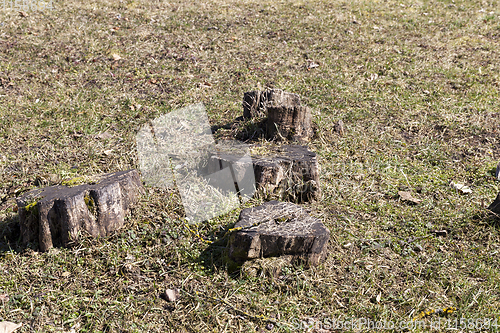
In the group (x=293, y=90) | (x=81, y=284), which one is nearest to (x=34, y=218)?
(x=81, y=284)

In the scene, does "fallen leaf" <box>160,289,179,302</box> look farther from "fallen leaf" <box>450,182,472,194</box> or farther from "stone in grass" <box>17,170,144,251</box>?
"fallen leaf" <box>450,182,472,194</box>

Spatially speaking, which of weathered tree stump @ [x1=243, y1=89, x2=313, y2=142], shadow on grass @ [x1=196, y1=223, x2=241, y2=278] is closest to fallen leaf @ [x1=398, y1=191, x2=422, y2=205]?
weathered tree stump @ [x1=243, y1=89, x2=313, y2=142]

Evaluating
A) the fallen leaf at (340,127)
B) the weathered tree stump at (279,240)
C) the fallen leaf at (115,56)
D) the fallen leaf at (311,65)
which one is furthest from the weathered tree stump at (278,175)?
the fallen leaf at (115,56)

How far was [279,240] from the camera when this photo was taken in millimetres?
3086

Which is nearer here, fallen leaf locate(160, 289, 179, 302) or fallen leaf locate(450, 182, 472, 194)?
fallen leaf locate(160, 289, 179, 302)

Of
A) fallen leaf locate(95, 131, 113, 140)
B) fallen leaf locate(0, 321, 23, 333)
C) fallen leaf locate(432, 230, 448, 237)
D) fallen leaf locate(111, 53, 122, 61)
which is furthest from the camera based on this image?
fallen leaf locate(111, 53, 122, 61)

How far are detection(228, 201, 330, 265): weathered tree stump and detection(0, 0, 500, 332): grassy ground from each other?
17 centimetres

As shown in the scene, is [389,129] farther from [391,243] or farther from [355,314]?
[355,314]

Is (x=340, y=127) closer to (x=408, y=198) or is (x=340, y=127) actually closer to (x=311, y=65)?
(x=408, y=198)

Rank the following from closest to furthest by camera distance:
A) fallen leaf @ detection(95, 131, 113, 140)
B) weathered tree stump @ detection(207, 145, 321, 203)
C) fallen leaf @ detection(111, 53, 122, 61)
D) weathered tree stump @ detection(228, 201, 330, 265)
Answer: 1. weathered tree stump @ detection(228, 201, 330, 265)
2. weathered tree stump @ detection(207, 145, 321, 203)
3. fallen leaf @ detection(95, 131, 113, 140)
4. fallen leaf @ detection(111, 53, 122, 61)

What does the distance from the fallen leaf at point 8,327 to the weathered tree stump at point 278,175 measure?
2207mm

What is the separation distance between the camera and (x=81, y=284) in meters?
3.06

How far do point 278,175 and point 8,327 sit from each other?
255cm

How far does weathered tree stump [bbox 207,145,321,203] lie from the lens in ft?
13.1
